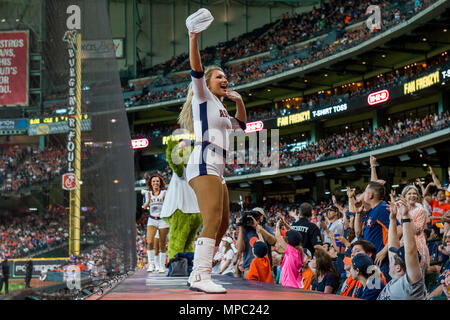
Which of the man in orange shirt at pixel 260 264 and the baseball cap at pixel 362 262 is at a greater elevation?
the baseball cap at pixel 362 262

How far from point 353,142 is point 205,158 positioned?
28686 millimetres

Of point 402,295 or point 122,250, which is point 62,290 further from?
point 122,250

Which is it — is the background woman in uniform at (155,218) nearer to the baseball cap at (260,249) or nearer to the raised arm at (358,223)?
the baseball cap at (260,249)

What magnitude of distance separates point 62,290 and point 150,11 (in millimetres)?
49878

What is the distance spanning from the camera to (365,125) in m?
35.0

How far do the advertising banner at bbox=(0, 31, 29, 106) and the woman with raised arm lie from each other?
4.38ft

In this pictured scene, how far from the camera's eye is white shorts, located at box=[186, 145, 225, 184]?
13.9 ft

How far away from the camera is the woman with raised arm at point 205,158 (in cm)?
412

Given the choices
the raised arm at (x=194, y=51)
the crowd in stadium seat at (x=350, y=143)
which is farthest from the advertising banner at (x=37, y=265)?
the crowd in stadium seat at (x=350, y=143)

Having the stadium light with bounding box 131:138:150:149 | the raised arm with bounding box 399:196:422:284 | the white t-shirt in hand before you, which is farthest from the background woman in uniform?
the stadium light with bounding box 131:138:150:149

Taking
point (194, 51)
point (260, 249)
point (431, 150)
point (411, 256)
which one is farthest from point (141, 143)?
point (411, 256)

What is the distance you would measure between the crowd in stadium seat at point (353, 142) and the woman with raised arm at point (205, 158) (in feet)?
72.6

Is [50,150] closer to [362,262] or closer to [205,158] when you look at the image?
[205,158]
